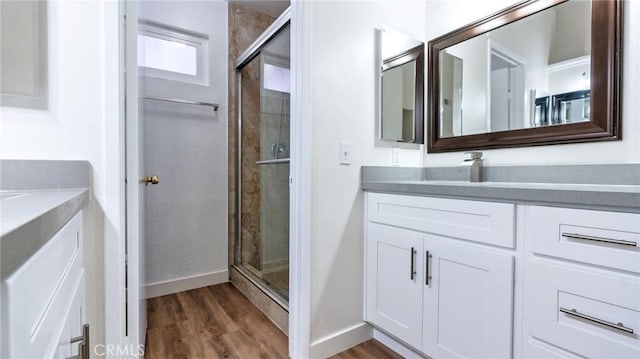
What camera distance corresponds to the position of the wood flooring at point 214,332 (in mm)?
1558

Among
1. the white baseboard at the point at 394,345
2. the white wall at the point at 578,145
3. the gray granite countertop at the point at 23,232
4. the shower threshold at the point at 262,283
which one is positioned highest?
the white wall at the point at 578,145

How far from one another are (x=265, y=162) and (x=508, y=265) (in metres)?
1.79

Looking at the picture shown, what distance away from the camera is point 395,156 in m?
1.83

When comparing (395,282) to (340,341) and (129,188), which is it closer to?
(340,341)

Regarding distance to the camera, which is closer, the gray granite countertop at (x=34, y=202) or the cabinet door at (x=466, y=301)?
the gray granite countertop at (x=34, y=202)

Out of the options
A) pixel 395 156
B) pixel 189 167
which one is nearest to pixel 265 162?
Result: pixel 189 167

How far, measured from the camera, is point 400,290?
1.43 m

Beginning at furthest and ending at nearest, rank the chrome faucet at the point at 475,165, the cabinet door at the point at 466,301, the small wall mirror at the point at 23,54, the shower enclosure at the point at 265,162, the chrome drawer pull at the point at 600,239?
the shower enclosure at the point at 265,162 < the chrome faucet at the point at 475,165 < the cabinet door at the point at 466,301 < the small wall mirror at the point at 23,54 < the chrome drawer pull at the point at 600,239

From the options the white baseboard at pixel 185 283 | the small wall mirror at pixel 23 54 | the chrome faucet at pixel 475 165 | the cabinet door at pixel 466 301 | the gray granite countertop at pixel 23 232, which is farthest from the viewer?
the white baseboard at pixel 185 283

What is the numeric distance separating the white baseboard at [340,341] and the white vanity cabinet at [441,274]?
0.11 m

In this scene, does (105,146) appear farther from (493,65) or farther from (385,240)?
(493,65)

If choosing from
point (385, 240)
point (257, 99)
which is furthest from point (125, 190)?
point (257, 99)

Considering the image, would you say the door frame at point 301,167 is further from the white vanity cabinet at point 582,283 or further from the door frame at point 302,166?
the white vanity cabinet at point 582,283

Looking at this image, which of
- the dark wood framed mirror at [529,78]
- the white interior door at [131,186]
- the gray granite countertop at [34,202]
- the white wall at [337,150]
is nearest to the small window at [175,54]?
the white interior door at [131,186]
